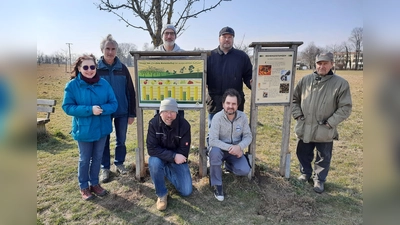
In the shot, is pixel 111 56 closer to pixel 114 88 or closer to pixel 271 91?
pixel 114 88

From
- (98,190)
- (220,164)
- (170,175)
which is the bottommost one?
(98,190)

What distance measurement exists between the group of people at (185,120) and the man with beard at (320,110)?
1 cm

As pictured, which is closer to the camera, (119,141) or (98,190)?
(98,190)

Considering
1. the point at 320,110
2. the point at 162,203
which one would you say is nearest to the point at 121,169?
the point at 162,203

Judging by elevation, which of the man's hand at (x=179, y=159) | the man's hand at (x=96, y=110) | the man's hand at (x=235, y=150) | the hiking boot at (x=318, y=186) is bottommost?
the hiking boot at (x=318, y=186)

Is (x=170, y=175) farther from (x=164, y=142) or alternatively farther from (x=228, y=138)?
(x=228, y=138)

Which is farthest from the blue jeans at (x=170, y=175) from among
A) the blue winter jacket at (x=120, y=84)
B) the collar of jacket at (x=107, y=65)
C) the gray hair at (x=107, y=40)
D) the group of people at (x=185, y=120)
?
the gray hair at (x=107, y=40)

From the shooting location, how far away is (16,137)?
1.19 meters

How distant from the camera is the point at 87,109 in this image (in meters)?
3.35

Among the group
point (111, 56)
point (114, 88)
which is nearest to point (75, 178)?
point (114, 88)

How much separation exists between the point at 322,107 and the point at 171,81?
2438mm

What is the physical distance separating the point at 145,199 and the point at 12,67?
3.15 m

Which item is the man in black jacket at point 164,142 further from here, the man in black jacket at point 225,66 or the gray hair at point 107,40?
the gray hair at point 107,40

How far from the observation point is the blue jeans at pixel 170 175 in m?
3.66
